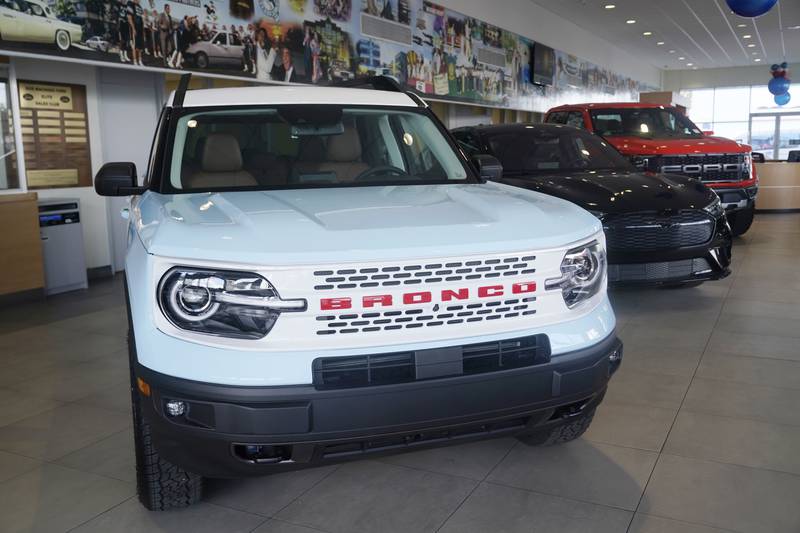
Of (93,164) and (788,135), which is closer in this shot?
(93,164)

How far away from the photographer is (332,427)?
1.80 m

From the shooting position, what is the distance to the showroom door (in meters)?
7.10

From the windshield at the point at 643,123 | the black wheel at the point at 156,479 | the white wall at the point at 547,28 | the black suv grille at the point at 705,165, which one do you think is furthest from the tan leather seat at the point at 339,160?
the white wall at the point at 547,28

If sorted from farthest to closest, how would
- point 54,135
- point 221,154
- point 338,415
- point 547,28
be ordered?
1. point 547,28
2. point 54,135
3. point 221,154
4. point 338,415

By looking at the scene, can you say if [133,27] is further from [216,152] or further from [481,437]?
[481,437]

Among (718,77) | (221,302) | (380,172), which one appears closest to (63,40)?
(380,172)

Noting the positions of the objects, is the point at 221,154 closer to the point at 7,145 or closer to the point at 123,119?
the point at 7,145

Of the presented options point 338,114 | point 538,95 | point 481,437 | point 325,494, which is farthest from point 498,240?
point 538,95

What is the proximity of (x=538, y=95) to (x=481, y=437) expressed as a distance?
47.7 ft

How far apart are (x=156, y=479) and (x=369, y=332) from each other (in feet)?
3.17

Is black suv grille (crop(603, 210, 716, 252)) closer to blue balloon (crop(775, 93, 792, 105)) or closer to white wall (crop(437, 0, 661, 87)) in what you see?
white wall (crop(437, 0, 661, 87))

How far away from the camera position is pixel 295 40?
8102 mm

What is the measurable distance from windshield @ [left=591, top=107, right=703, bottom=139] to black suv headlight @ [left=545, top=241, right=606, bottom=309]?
627 centimetres

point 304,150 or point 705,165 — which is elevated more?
point 304,150
